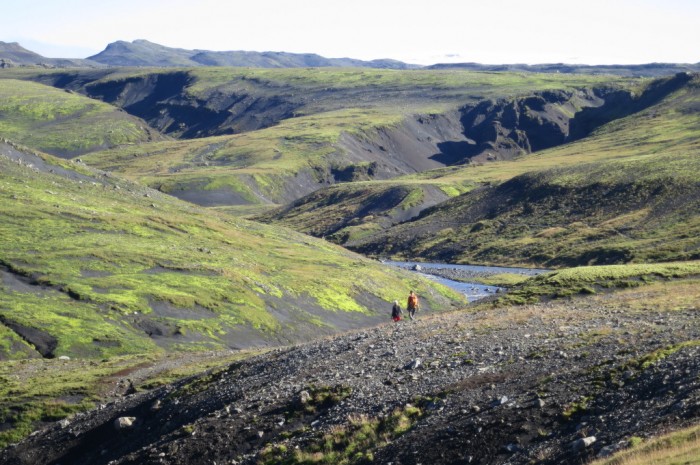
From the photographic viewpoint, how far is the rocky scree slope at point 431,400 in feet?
96.1

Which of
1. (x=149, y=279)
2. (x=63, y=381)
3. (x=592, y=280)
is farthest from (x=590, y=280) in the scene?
(x=149, y=279)

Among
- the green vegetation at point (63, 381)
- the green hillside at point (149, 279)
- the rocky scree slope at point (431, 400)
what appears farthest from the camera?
the green hillside at point (149, 279)

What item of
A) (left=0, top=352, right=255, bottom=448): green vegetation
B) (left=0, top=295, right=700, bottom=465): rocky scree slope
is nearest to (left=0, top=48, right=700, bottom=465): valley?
(left=0, top=295, right=700, bottom=465): rocky scree slope

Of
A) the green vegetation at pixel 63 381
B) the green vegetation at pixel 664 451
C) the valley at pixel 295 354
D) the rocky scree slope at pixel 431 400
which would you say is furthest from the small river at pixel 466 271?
the green vegetation at pixel 664 451

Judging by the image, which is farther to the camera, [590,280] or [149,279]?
[149,279]

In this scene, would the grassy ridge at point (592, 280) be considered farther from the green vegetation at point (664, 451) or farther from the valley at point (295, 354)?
the green vegetation at point (664, 451)

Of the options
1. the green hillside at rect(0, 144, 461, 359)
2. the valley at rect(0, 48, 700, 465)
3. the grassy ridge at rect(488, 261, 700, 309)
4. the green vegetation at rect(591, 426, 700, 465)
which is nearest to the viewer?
the green vegetation at rect(591, 426, 700, 465)

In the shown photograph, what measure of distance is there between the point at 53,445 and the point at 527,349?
81.9 feet

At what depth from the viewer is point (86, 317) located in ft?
284

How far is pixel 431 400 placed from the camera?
115 feet

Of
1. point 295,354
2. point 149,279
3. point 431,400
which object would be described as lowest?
point 149,279

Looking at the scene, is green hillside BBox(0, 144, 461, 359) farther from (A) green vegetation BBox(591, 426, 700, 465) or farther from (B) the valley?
(A) green vegetation BBox(591, 426, 700, 465)

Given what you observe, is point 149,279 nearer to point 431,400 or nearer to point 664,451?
point 431,400

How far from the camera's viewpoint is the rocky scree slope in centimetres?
2928
